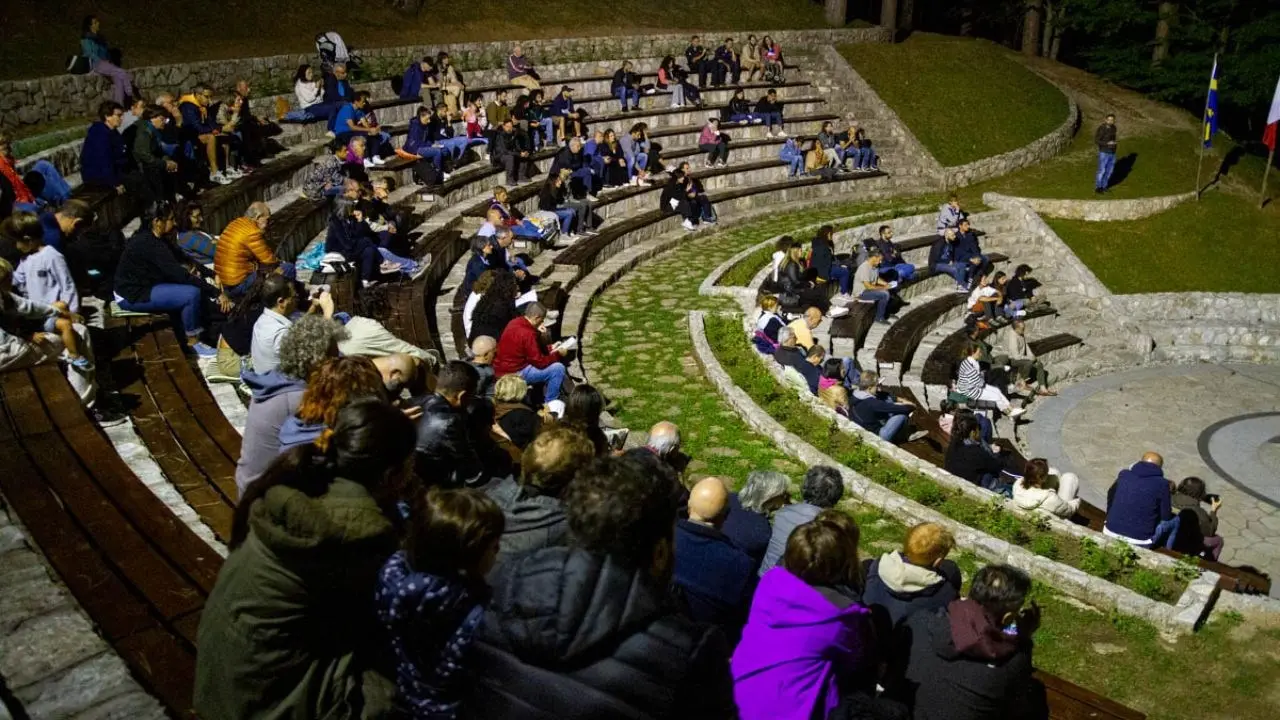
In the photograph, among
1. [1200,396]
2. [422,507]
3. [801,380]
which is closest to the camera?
[422,507]

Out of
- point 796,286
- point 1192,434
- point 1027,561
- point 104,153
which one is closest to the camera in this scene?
point 1027,561

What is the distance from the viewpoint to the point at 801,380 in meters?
12.6

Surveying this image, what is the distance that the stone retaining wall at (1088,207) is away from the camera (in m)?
24.0

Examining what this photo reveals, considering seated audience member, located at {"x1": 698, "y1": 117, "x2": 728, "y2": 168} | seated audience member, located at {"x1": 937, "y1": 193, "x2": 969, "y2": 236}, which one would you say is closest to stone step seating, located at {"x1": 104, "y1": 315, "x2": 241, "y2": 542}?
seated audience member, located at {"x1": 937, "y1": 193, "x2": 969, "y2": 236}

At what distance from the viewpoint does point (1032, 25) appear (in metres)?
36.1

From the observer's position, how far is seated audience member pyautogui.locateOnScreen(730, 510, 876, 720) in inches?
173

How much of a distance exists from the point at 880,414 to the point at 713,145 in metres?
13.2

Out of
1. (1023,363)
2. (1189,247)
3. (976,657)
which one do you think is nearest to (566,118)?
(1023,363)

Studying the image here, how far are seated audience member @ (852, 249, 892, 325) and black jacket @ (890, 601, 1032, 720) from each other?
41.8 feet

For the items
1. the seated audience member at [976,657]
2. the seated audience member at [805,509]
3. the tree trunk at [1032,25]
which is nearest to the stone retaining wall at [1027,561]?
the seated audience member at [805,509]

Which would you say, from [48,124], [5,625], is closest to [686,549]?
[5,625]

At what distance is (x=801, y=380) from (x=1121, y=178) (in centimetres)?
1738

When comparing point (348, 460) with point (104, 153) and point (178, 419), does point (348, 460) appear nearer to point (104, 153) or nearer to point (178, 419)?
point (178, 419)

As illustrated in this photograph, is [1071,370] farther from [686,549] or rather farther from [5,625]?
[5,625]
